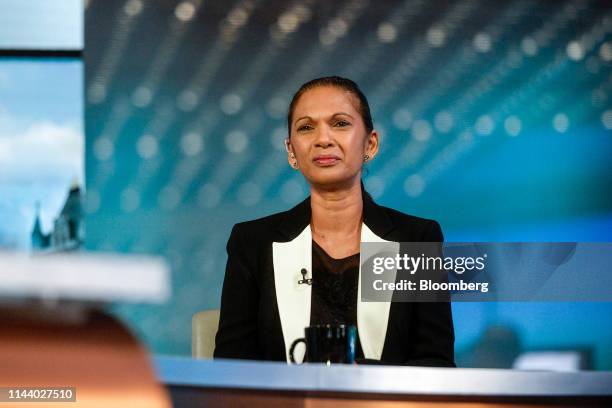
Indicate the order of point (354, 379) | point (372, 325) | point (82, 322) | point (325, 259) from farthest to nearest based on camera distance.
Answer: point (325, 259), point (372, 325), point (354, 379), point (82, 322)

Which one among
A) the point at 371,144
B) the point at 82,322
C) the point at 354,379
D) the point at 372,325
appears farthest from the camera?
the point at 371,144

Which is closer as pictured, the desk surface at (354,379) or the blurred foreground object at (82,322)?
the blurred foreground object at (82,322)

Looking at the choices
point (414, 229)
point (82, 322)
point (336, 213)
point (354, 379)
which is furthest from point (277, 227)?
point (82, 322)

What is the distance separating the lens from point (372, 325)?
5.16 ft

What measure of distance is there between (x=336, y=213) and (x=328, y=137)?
0.52 feet

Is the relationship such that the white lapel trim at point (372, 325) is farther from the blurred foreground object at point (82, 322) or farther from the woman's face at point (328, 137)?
the blurred foreground object at point (82, 322)

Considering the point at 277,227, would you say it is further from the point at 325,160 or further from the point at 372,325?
the point at 372,325

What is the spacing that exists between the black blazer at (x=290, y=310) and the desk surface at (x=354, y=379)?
26.7 inches

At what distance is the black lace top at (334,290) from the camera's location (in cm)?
158

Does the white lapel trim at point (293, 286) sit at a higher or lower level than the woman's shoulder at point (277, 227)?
lower

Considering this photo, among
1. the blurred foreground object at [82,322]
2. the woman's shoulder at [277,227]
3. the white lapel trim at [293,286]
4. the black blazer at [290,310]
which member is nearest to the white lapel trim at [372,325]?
the black blazer at [290,310]

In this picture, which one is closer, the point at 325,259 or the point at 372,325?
the point at 372,325

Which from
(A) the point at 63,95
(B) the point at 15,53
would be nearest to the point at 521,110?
(A) the point at 63,95

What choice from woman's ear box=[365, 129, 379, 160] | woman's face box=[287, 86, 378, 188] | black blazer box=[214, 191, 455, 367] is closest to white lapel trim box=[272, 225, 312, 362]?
black blazer box=[214, 191, 455, 367]
